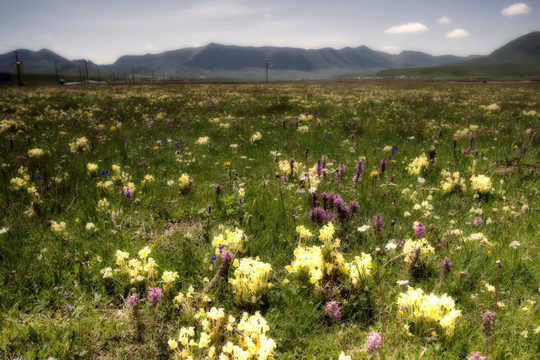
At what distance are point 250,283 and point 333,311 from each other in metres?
0.87

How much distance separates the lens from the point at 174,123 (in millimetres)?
12188

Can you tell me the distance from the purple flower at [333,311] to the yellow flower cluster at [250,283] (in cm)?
63

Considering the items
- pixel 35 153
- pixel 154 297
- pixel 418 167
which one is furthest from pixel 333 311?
pixel 35 153

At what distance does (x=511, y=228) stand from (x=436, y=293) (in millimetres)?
2112

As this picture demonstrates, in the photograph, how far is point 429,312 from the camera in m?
2.59

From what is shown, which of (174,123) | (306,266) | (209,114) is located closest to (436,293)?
(306,266)

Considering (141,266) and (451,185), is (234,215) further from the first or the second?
(451,185)

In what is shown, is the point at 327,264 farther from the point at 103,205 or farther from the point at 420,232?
the point at 103,205

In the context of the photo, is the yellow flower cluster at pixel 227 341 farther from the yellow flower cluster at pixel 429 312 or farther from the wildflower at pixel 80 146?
the wildflower at pixel 80 146

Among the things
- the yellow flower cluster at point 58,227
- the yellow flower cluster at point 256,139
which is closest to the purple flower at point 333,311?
the yellow flower cluster at point 58,227

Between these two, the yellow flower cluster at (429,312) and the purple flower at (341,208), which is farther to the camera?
the purple flower at (341,208)

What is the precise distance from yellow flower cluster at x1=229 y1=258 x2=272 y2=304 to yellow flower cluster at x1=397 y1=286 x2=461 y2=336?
4.44 ft

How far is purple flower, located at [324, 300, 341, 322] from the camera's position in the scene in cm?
282

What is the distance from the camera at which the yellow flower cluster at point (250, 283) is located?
2.98 m
